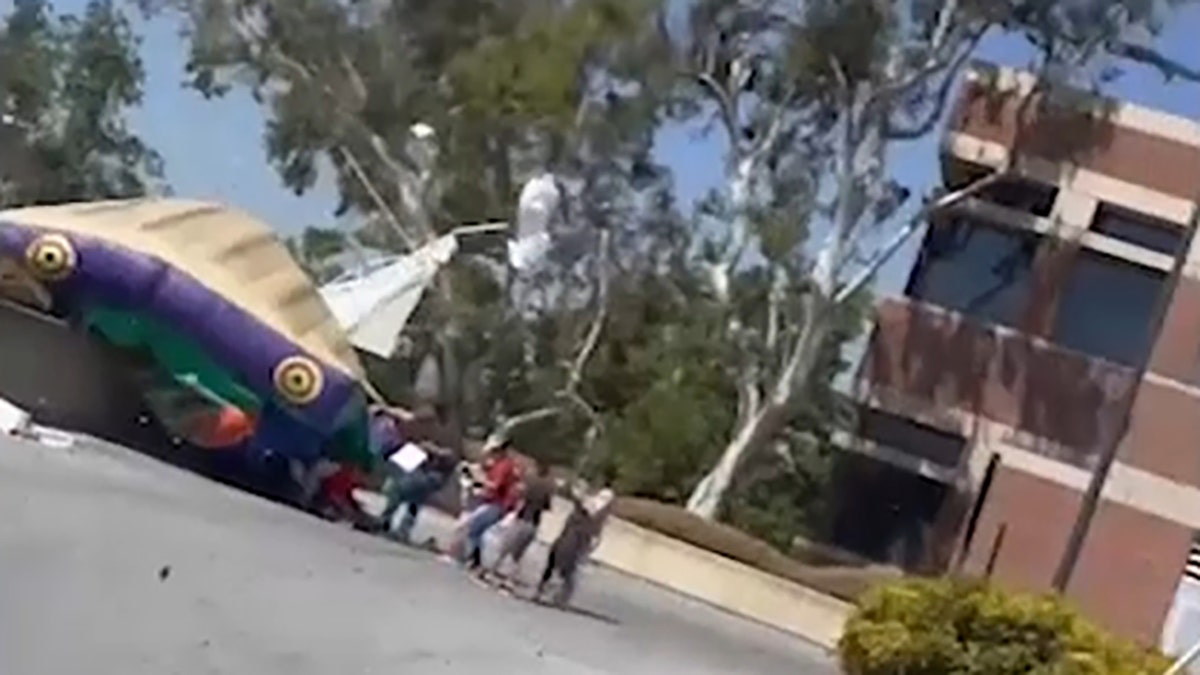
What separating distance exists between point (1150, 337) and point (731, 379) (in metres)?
9.47

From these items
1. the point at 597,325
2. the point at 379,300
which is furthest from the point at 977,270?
the point at 379,300

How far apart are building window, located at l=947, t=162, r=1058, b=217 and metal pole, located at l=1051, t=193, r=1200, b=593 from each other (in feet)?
8.31

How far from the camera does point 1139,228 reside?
4334 centimetres

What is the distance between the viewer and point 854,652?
20.8m

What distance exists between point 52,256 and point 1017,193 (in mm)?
20938

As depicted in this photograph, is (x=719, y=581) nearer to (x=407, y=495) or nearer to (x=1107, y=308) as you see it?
(x=407, y=495)

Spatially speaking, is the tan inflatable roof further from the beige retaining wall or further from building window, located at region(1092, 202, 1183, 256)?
building window, located at region(1092, 202, 1183, 256)

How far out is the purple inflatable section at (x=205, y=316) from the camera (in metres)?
26.8

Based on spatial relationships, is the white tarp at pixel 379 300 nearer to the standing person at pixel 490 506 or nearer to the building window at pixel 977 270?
the standing person at pixel 490 506

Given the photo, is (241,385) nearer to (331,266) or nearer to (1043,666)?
(1043,666)

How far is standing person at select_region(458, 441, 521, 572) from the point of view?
24156 mm

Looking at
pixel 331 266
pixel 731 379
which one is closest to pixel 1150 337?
pixel 731 379

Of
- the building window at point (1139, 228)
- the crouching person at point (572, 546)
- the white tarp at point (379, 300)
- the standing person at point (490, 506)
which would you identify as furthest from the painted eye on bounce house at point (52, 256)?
the building window at point (1139, 228)

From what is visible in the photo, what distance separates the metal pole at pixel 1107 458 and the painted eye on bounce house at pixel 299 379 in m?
12.9
